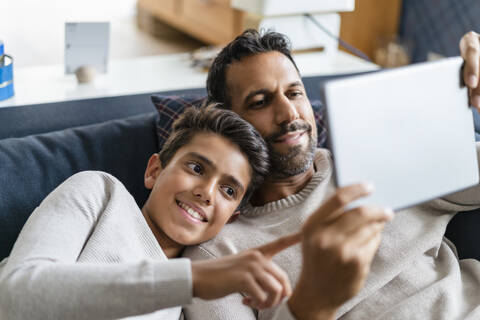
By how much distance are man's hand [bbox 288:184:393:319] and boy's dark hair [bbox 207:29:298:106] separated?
70 centimetres

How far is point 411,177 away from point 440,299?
→ 37cm

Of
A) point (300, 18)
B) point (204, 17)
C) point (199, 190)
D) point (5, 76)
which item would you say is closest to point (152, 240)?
point (199, 190)

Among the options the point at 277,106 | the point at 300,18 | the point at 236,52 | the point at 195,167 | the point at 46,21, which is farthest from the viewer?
the point at 46,21

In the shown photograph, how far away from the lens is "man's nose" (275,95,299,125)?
1276mm

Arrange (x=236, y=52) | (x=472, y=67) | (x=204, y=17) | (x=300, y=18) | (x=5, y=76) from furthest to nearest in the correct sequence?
(x=204, y=17) < (x=300, y=18) < (x=5, y=76) < (x=236, y=52) < (x=472, y=67)

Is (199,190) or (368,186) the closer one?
(368,186)

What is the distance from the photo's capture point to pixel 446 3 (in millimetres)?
3441

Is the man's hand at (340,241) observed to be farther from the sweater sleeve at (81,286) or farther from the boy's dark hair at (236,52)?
the boy's dark hair at (236,52)

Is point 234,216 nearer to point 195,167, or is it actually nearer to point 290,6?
point 195,167

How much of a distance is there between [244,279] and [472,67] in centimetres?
54

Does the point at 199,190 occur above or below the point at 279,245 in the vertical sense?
below

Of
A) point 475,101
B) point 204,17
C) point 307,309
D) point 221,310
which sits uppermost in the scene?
point 475,101

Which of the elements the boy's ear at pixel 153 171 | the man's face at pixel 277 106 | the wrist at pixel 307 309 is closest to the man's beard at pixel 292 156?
the man's face at pixel 277 106

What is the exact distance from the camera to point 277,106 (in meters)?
1.31
